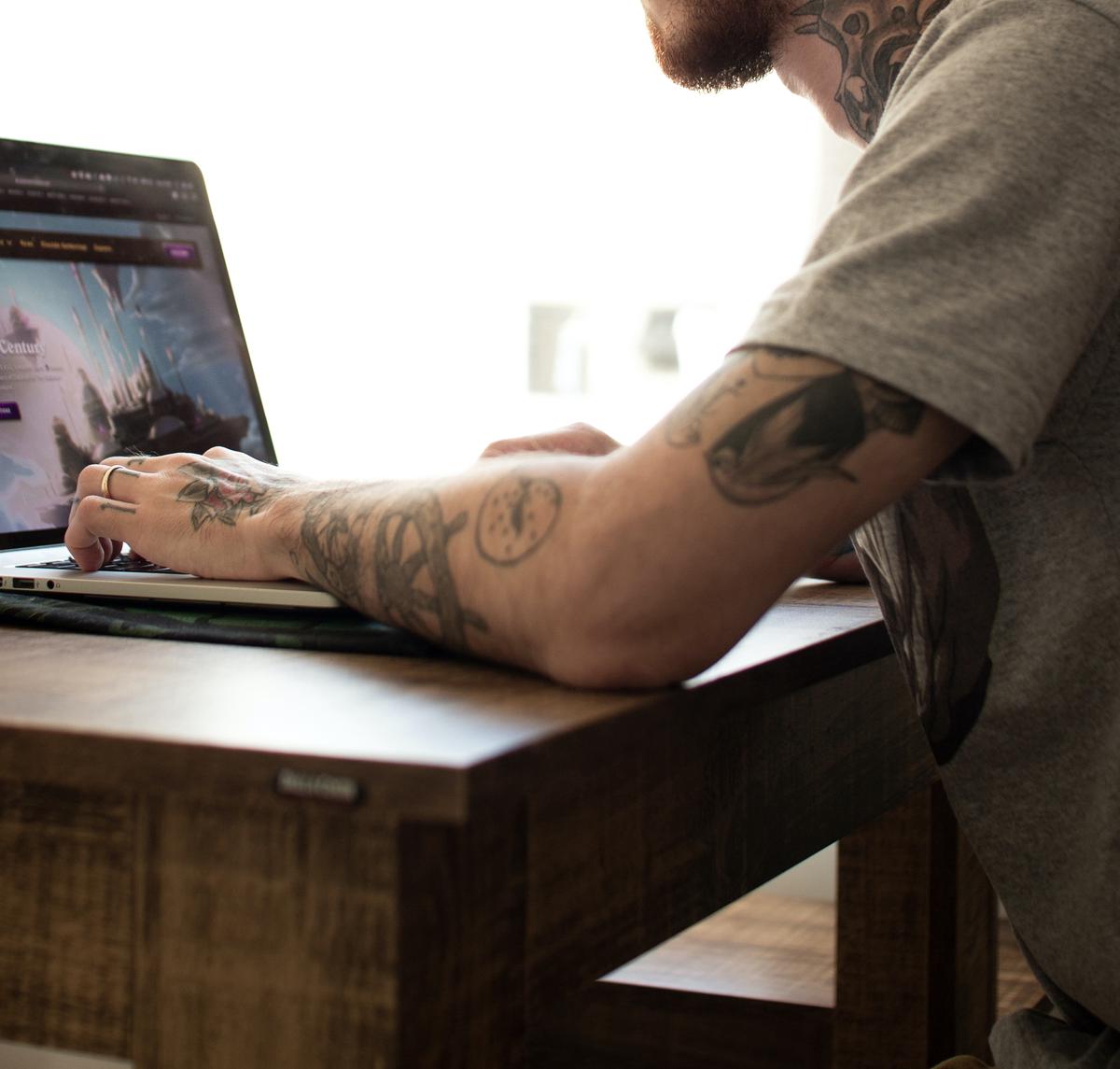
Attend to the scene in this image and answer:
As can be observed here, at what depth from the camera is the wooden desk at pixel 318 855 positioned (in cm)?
48

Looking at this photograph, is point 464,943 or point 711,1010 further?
point 711,1010

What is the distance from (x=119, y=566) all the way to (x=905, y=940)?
0.73 m

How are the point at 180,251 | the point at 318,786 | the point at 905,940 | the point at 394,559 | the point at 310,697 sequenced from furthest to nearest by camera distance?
the point at 180,251 < the point at 905,940 < the point at 394,559 < the point at 310,697 < the point at 318,786

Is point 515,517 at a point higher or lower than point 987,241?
lower

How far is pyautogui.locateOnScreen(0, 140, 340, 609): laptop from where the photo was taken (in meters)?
1.16

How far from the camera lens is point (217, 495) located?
0.85 m

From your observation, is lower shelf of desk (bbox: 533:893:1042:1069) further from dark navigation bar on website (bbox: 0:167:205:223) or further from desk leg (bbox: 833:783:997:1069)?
dark navigation bar on website (bbox: 0:167:205:223)

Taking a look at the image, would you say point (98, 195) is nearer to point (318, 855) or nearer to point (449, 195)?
point (318, 855)

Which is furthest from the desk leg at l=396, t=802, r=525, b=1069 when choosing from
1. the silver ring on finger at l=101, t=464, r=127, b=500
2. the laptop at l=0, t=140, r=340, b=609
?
the laptop at l=0, t=140, r=340, b=609

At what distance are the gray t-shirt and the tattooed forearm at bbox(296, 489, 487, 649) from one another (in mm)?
189

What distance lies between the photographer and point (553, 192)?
7.38 ft

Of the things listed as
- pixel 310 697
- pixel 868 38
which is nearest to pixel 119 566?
pixel 310 697

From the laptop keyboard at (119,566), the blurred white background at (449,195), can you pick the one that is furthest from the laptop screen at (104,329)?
the blurred white background at (449,195)

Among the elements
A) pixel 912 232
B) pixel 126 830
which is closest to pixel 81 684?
pixel 126 830
